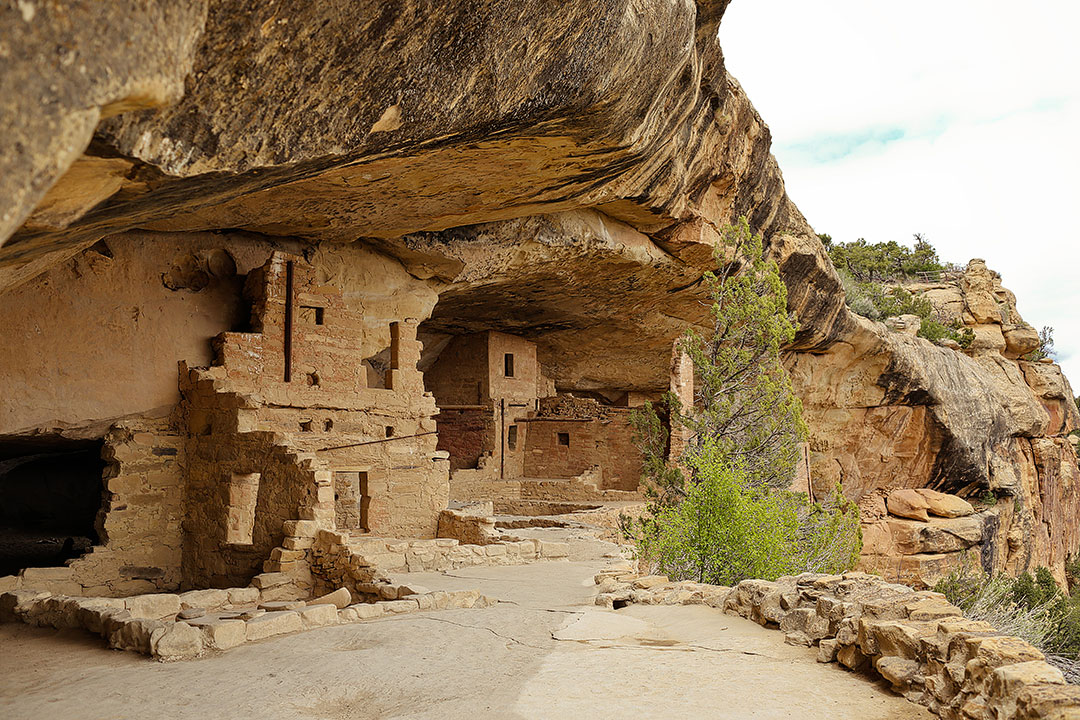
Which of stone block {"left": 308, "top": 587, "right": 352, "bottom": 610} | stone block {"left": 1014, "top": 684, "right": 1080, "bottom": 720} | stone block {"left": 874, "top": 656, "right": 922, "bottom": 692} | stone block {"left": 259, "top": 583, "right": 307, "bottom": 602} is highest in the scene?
stone block {"left": 1014, "top": 684, "right": 1080, "bottom": 720}

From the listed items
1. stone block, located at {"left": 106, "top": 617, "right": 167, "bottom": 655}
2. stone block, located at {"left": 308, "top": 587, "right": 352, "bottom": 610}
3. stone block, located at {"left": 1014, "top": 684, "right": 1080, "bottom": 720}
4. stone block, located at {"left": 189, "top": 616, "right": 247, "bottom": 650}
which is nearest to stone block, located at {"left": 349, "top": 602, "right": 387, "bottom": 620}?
stone block, located at {"left": 308, "top": 587, "right": 352, "bottom": 610}

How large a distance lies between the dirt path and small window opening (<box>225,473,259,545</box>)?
2.22 meters

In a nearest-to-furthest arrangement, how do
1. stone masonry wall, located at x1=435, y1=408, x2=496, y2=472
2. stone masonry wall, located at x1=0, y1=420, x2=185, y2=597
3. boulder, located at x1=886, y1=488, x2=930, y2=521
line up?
stone masonry wall, located at x1=0, y1=420, x2=185, y2=597, stone masonry wall, located at x1=435, y1=408, x2=496, y2=472, boulder, located at x1=886, y1=488, x2=930, y2=521

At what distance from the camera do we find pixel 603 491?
17344 millimetres

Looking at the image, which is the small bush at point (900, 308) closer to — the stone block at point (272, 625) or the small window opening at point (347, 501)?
the small window opening at point (347, 501)

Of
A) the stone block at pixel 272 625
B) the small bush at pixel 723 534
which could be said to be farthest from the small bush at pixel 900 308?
the stone block at pixel 272 625

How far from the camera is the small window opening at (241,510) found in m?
8.13

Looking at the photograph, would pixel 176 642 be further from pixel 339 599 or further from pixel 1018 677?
pixel 1018 677

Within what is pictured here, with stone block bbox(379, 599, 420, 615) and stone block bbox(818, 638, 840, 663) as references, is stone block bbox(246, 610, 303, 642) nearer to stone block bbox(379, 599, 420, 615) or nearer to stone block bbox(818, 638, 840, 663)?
stone block bbox(379, 599, 420, 615)

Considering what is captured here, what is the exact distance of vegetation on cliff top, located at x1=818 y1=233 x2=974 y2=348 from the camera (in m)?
22.6

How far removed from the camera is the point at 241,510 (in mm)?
8227

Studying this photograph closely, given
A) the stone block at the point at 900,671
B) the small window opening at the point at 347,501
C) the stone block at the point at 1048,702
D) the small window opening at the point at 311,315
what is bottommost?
the stone block at the point at 900,671

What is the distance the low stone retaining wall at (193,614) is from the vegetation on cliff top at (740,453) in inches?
81.8

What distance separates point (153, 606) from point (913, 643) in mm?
5086
